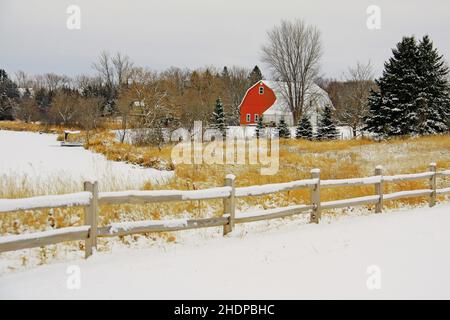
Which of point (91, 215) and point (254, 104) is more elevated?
point (254, 104)

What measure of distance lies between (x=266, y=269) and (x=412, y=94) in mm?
30696

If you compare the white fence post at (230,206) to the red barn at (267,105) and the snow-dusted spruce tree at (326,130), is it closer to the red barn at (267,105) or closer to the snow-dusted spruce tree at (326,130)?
the snow-dusted spruce tree at (326,130)

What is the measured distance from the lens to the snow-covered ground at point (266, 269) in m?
4.77

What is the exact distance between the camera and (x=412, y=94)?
31891 millimetres

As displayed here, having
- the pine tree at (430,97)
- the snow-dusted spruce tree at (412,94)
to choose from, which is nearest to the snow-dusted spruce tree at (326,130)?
the snow-dusted spruce tree at (412,94)

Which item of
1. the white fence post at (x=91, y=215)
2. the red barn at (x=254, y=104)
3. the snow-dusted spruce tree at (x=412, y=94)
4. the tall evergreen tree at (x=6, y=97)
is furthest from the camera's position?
the tall evergreen tree at (x=6, y=97)

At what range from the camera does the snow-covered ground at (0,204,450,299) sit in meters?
4.77

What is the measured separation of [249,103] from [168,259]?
5292cm

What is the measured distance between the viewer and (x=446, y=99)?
3272 cm

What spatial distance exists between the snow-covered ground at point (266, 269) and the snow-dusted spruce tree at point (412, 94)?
26.5 metres

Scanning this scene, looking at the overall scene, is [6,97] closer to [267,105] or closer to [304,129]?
[267,105]

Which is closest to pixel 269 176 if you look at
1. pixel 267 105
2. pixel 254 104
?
pixel 254 104

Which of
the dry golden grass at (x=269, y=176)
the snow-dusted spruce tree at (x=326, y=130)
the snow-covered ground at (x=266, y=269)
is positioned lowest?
the snow-covered ground at (x=266, y=269)

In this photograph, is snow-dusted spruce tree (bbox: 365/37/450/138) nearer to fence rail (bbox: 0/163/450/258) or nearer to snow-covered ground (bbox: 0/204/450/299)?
fence rail (bbox: 0/163/450/258)
